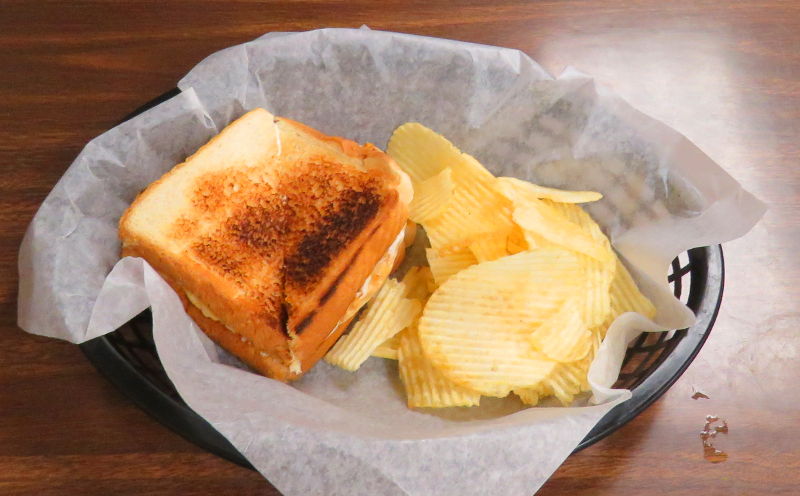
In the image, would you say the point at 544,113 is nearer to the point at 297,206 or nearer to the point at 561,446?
the point at 297,206

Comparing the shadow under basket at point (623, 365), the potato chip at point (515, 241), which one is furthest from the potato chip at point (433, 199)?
the shadow under basket at point (623, 365)

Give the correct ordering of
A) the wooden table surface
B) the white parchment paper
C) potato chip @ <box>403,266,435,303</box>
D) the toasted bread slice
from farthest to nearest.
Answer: potato chip @ <box>403,266,435,303</box> → the toasted bread slice → the wooden table surface → the white parchment paper

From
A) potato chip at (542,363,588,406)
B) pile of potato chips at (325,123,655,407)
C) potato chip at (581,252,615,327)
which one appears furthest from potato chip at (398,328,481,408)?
potato chip at (581,252,615,327)

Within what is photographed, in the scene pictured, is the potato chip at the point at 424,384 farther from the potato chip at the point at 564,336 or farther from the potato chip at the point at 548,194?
the potato chip at the point at 548,194

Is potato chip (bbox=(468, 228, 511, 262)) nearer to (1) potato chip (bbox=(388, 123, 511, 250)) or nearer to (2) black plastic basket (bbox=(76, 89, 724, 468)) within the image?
(1) potato chip (bbox=(388, 123, 511, 250))

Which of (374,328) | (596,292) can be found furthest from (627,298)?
(374,328)
